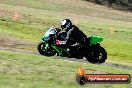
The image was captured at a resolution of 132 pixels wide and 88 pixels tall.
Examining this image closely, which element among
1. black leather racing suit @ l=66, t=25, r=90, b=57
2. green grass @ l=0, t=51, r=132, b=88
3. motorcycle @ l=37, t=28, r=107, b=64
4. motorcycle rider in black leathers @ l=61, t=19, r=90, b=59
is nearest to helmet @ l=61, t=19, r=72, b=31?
motorcycle rider in black leathers @ l=61, t=19, r=90, b=59

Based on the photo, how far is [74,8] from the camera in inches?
2248

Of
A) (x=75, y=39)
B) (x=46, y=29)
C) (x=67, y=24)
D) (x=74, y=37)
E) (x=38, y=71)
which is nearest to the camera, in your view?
(x=38, y=71)

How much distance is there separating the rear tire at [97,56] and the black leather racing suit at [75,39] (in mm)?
536

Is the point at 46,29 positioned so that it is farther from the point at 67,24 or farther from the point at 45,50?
the point at 67,24

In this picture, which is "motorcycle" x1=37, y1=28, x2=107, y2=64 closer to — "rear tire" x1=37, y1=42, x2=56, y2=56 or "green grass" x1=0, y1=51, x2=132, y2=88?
"rear tire" x1=37, y1=42, x2=56, y2=56

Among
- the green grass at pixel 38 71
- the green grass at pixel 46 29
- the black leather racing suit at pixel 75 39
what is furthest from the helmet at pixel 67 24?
the green grass at pixel 46 29

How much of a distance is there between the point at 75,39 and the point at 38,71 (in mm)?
4534

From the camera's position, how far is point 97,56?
20.5 metres

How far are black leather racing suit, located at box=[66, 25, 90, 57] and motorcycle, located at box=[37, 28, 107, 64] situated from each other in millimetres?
147

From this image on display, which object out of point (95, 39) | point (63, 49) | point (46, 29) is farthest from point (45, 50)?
point (46, 29)

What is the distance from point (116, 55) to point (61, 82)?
14.4 meters

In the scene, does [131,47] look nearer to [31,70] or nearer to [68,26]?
[68,26]

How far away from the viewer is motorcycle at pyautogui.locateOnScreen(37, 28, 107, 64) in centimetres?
2031

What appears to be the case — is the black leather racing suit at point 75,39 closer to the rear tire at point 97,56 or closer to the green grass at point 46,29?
the rear tire at point 97,56
